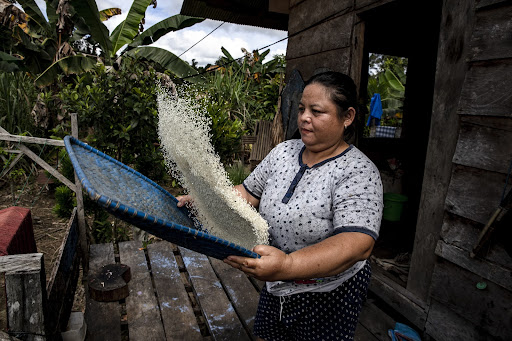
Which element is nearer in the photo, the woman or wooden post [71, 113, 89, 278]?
the woman

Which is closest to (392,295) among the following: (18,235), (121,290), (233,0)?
(121,290)

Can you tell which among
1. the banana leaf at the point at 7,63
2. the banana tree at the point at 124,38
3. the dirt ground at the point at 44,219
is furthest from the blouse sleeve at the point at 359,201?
the banana leaf at the point at 7,63

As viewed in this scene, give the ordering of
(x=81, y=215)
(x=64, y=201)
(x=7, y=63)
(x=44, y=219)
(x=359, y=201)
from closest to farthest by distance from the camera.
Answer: (x=359, y=201) → (x=81, y=215) → (x=64, y=201) → (x=44, y=219) → (x=7, y=63)

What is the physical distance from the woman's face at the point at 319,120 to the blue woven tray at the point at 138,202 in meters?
0.56

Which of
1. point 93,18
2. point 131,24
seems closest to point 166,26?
point 131,24

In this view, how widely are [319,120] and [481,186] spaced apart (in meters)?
1.01

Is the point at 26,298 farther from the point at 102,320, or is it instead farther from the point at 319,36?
the point at 319,36

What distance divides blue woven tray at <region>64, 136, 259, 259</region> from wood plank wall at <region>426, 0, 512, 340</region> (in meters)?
1.33

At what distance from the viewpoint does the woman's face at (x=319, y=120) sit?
4.36 ft

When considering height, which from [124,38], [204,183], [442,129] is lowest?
[204,183]

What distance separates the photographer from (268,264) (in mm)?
1056

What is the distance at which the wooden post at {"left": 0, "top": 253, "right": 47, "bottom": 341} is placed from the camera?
134cm

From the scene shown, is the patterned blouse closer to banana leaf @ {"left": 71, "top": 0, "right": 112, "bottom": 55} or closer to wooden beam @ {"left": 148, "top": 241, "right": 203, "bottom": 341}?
wooden beam @ {"left": 148, "top": 241, "right": 203, "bottom": 341}

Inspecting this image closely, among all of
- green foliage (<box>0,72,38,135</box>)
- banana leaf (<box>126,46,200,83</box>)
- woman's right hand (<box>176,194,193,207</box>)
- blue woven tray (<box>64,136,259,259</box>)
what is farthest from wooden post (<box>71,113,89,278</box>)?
banana leaf (<box>126,46,200,83</box>)
